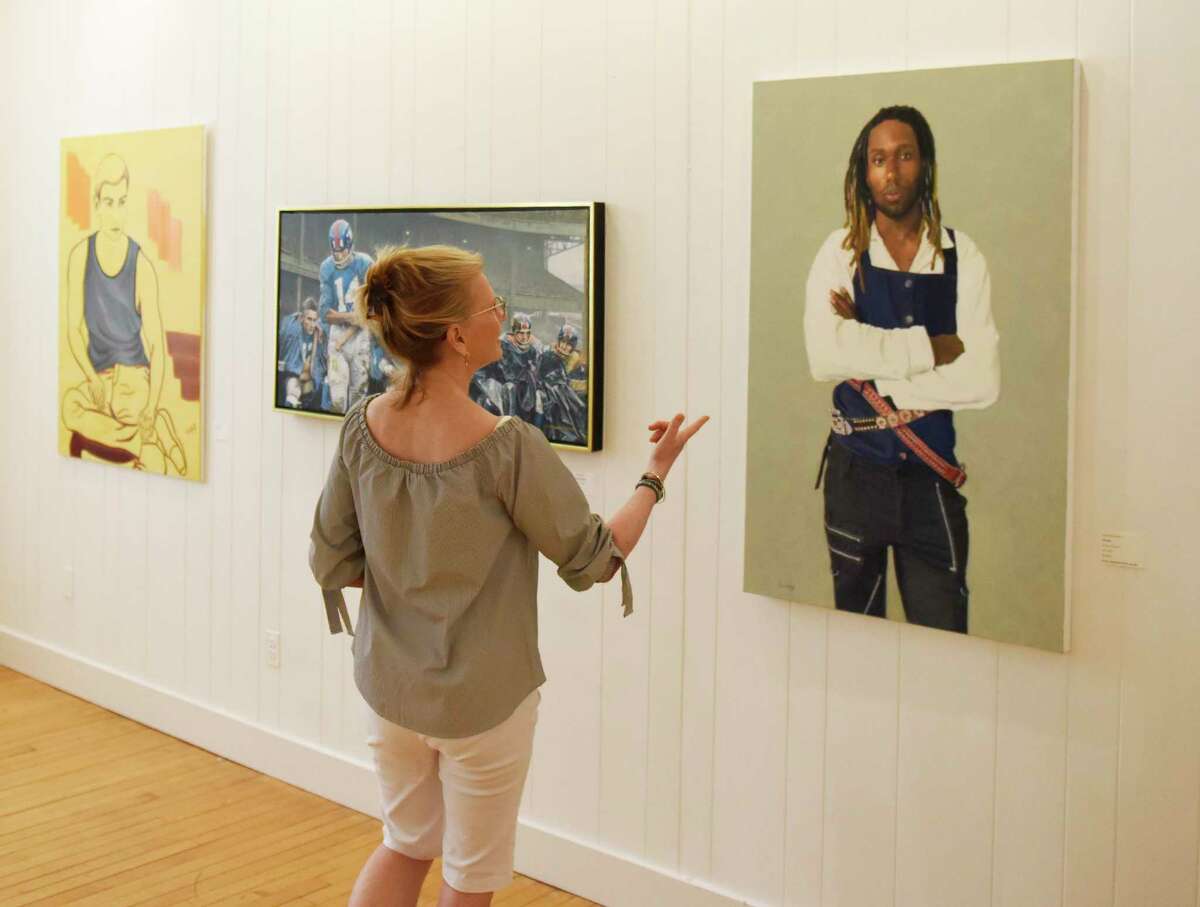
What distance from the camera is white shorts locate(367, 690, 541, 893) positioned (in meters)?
2.51

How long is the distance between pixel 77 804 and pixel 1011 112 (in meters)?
3.39

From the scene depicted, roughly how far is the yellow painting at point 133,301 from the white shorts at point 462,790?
2.41 m

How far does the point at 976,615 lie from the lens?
2812 mm

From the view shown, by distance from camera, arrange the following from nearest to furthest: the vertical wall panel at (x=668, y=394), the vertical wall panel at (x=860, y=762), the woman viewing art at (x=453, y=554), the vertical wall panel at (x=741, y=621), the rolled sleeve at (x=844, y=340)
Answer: the woman viewing art at (x=453, y=554) < the rolled sleeve at (x=844, y=340) < the vertical wall panel at (x=860, y=762) < the vertical wall panel at (x=741, y=621) < the vertical wall panel at (x=668, y=394)

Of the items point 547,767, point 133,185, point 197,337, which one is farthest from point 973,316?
point 133,185

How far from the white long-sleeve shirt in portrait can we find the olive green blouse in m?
0.75

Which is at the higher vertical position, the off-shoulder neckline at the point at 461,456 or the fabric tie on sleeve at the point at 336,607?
the off-shoulder neckline at the point at 461,456

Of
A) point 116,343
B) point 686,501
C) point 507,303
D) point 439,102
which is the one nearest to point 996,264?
point 686,501

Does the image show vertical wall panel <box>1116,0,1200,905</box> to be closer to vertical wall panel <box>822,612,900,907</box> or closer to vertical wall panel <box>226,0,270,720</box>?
vertical wall panel <box>822,612,900,907</box>

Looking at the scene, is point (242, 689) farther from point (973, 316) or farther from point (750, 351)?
point (973, 316)

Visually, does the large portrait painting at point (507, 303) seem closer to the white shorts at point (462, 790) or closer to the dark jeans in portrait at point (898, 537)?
the dark jeans in portrait at point (898, 537)

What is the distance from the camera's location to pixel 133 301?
4.96m

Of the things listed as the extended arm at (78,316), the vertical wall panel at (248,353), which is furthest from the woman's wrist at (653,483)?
the extended arm at (78,316)

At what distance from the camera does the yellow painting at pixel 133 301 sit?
15.4 feet
